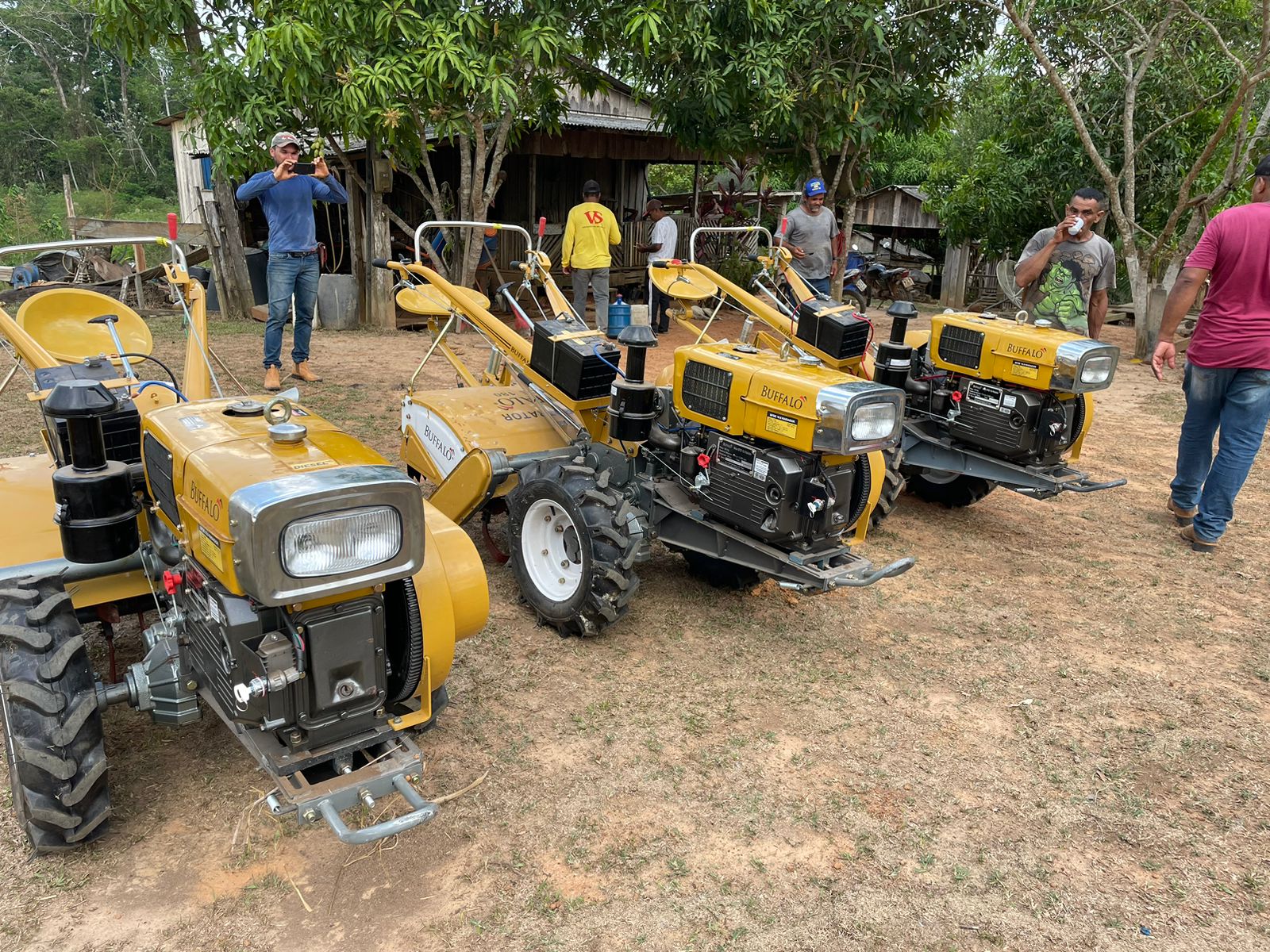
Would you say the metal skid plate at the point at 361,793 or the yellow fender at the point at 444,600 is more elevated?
the yellow fender at the point at 444,600

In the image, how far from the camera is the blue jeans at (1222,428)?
515cm

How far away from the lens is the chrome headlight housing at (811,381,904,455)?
12.1 feet

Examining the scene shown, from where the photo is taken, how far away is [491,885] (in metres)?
2.68

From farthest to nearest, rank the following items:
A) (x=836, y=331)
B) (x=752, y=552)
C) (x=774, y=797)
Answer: (x=836, y=331)
(x=752, y=552)
(x=774, y=797)

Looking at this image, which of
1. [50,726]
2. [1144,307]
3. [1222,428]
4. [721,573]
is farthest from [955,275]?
[50,726]

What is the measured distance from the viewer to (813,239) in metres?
7.72

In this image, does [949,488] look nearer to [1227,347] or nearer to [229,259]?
[1227,347]

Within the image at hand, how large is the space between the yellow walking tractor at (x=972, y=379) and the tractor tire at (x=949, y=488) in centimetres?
3

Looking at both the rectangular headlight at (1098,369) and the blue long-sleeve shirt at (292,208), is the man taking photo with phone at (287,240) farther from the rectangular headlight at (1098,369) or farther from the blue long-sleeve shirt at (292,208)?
the rectangular headlight at (1098,369)

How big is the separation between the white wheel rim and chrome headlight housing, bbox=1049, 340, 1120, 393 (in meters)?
2.88

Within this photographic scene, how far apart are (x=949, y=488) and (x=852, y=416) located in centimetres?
265

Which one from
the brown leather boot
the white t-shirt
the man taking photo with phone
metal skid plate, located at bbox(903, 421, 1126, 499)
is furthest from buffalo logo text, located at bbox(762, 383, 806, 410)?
the white t-shirt

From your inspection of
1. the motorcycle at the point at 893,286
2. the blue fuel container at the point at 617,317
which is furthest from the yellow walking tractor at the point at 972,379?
the motorcycle at the point at 893,286

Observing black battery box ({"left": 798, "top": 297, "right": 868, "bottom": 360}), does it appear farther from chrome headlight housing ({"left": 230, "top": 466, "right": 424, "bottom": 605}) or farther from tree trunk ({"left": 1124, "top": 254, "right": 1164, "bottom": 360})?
tree trunk ({"left": 1124, "top": 254, "right": 1164, "bottom": 360})
